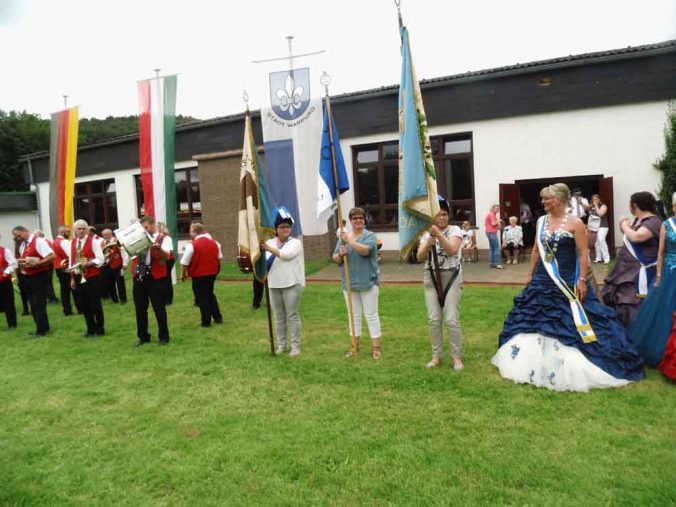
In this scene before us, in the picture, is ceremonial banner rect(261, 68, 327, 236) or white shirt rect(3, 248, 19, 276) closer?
ceremonial banner rect(261, 68, 327, 236)

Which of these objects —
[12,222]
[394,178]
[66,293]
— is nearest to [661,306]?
[66,293]

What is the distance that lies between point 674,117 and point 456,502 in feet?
44.0

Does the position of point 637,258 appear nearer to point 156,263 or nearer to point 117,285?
point 156,263

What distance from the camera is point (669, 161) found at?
13406mm

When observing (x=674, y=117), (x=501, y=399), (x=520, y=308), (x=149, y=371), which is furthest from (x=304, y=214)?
(x=674, y=117)

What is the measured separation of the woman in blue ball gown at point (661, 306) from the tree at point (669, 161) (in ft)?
29.7

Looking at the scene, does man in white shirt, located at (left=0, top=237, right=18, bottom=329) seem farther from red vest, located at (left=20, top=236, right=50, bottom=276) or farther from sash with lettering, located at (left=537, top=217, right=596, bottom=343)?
sash with lettering, located at (left=537, top=217, right=596, bottom=343)

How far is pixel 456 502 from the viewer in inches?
134

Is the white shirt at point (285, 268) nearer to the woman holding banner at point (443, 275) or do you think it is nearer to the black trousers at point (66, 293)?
the woman holding banner at point (443, 275)

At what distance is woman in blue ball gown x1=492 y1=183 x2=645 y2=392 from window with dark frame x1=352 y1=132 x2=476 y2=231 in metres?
10.9

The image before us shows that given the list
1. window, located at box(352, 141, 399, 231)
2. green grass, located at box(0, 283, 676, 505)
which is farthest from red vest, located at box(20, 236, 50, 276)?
window, located at box(352, 141, 399, 231)

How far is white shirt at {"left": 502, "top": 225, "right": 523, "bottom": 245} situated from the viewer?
14.4 metres

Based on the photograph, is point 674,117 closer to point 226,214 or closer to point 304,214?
point 304,214

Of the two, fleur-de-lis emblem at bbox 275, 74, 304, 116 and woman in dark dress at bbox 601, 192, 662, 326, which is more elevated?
fleur-de-lis emblem at bbox 275, 74, 304, 116
